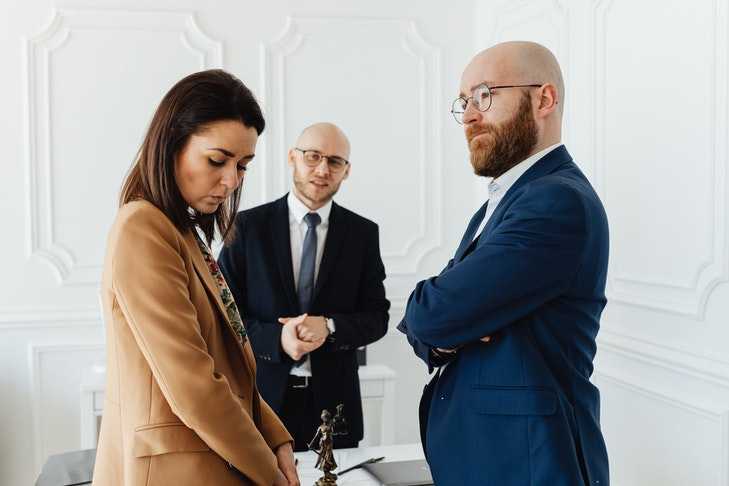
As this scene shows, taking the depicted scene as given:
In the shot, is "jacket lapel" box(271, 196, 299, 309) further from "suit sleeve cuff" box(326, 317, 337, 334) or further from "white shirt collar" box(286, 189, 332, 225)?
"suit sleeve cuff" box(326, 317, 337, 334)

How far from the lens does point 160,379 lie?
4.73 feet

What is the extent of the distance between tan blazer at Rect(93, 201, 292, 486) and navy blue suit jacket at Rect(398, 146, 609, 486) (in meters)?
0.56

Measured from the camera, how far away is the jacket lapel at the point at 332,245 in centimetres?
299

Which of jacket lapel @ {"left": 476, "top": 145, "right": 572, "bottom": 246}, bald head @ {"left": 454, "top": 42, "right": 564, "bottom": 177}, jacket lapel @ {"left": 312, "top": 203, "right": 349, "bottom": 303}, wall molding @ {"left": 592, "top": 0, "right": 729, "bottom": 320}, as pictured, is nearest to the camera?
jacket lapel @ {"left": 476, "top": 145, "right": 572, "bottom": 246}

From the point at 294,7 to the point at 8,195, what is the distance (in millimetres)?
1808

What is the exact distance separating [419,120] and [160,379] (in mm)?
3286

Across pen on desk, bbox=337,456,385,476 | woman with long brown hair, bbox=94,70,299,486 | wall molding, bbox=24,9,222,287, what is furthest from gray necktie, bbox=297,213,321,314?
wall molding, bbox=24,9,222,287

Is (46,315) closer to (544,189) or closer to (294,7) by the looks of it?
(294,7)

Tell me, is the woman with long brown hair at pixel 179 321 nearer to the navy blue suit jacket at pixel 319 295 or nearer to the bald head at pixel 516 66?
the bald head at pixel 516 66

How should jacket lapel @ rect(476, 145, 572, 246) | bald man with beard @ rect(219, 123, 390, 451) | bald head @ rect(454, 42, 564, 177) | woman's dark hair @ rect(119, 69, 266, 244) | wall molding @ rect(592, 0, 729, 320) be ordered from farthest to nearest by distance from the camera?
1. bald man with beard @ rect(219, 123, 390, 451)
2. wall molding @ rect(592, 0, 729, 320)
3. bald head @ rect(454, 42, 564, 177)
4. jacket lapel @ rect(476, 145, 572, 246)
5. woman's dark hair @ rect(119, 69, 266, 244)

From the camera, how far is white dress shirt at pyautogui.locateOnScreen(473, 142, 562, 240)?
6.67 feet

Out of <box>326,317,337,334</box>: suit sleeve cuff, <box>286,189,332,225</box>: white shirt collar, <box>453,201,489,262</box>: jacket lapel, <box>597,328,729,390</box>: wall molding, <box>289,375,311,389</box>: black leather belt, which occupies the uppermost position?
<box>286,189,332,225</box>: white shirt collar

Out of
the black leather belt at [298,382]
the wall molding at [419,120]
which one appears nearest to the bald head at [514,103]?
the black leather belt at [298,382]

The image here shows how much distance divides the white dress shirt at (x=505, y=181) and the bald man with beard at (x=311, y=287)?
36.8 inches
